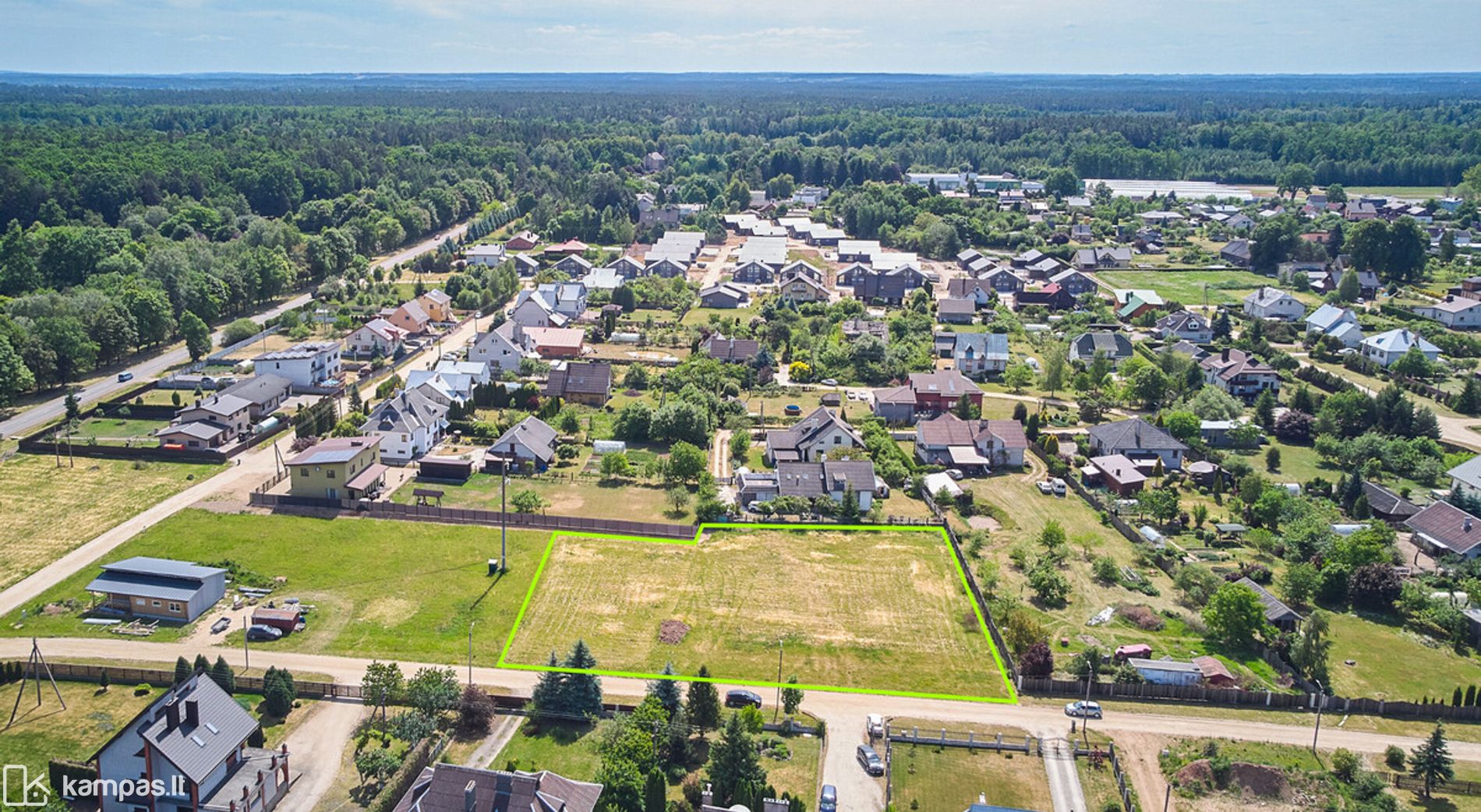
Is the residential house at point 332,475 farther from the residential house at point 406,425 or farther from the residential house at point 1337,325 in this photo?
the residential house at point 1337,325

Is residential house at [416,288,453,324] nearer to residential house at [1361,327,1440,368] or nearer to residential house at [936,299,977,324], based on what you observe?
residential house at [936,299,977,324]

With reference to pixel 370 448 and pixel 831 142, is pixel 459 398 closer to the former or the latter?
pixel 370 448

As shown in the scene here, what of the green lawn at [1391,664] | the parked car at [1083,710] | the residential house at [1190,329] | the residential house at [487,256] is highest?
the residential house at [487,256]

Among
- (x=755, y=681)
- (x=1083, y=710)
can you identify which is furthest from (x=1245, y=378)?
(x=755, y=681)

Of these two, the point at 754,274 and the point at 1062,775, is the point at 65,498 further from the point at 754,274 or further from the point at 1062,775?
the point at 754,274

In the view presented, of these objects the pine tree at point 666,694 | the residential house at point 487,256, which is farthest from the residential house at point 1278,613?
the residential house at point 487,256

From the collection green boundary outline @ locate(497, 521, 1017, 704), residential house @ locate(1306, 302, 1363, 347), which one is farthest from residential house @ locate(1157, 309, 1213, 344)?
green boundary outline @ locate(497, 521, 1017, 704)
